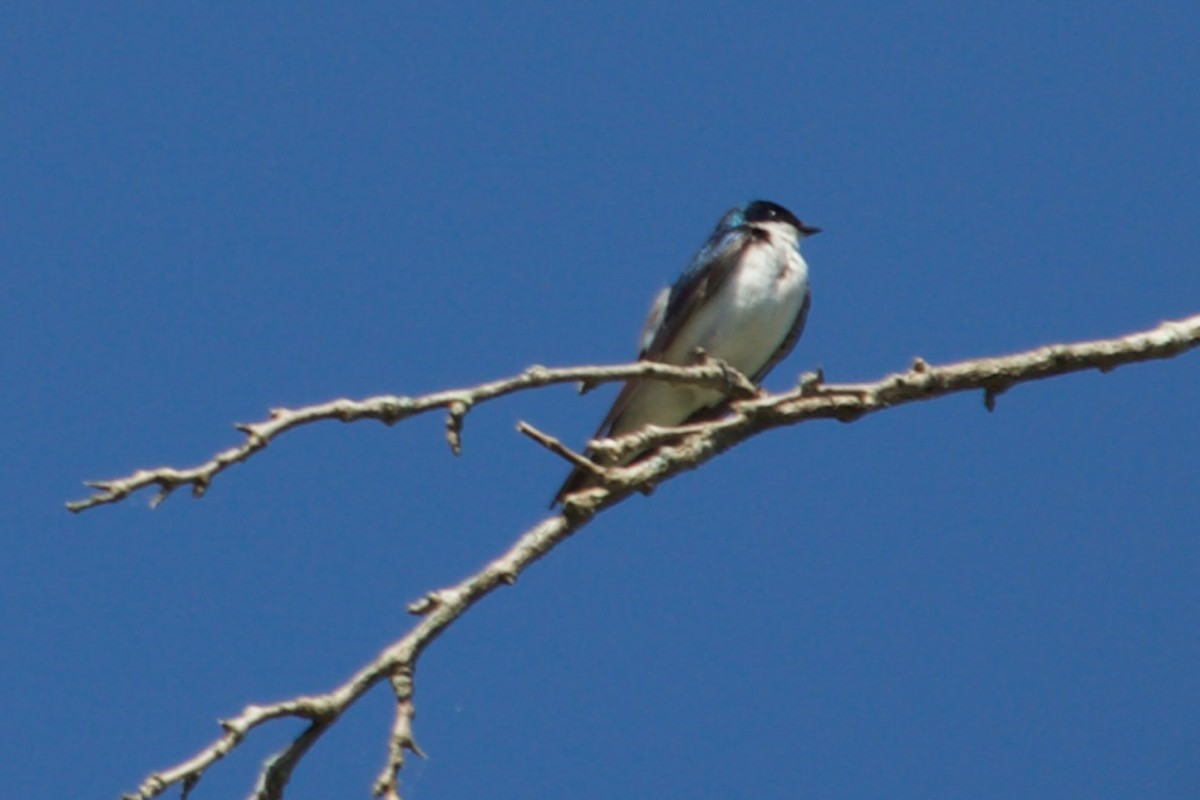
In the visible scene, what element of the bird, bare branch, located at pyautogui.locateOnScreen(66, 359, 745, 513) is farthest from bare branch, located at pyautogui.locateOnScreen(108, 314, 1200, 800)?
the bird

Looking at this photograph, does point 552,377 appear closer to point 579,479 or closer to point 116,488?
point 116,488

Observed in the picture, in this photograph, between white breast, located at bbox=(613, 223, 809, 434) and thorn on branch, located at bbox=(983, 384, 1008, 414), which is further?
white breast, located at bbox=(613, 223, 809, 434)

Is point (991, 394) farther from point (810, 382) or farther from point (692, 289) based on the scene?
point (692, 289)

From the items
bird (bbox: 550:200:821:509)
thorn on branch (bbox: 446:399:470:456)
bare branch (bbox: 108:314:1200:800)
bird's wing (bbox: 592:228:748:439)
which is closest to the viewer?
bare branch (bbox: 108:314:1200:800)

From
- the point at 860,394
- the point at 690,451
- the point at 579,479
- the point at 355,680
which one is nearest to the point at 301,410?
the point at 355,680

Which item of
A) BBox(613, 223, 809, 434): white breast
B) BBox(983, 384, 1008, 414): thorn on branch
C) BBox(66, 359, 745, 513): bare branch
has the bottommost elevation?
BBox(66, 359, 745, 513): bare branch

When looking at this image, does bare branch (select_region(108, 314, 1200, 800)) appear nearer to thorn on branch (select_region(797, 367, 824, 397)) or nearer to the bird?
thorn on branch (select_region(797, 367, 824, 397))

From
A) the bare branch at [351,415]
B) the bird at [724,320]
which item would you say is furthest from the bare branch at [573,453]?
the bird at [724,320]

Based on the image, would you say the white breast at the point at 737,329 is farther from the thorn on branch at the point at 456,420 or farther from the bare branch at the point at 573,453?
the thorn on branch at the point at 456,420
